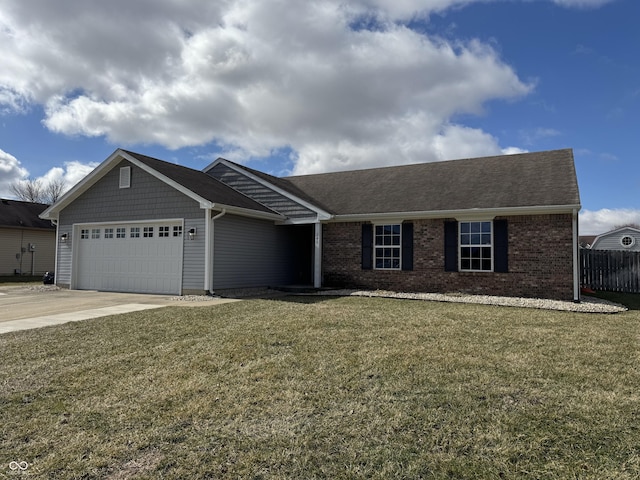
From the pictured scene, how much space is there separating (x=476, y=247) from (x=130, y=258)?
11.7 meters

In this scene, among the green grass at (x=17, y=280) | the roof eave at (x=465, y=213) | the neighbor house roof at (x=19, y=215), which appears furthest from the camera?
the neighbor house roof at (x=19, y=215)

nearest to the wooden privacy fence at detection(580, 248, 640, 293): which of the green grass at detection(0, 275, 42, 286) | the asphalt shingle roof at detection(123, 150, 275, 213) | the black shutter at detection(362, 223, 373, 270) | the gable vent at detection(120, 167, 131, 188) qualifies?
the black shutter at detection(362, 223, 373, 270)

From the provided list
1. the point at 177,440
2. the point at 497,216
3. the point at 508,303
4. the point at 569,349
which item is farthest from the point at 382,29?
the point at 177,440

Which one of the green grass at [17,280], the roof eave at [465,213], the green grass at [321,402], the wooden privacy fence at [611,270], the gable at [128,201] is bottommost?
the green grass at [321,402]

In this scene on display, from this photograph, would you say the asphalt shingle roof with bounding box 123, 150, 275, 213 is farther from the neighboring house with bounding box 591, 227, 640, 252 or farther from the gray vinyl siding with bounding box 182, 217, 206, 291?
the neighboring house with bounding box 591, 227, 640, 252

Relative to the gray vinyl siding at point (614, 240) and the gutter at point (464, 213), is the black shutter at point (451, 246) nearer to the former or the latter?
the gutter at point (464, 213)

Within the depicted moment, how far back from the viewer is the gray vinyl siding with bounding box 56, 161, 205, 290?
13602mm

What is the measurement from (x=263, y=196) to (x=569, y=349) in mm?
12295

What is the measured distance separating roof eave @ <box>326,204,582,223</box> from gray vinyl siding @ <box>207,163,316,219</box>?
122 centimetres

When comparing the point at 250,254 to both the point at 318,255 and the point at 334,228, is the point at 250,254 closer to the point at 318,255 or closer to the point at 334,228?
the point at 318,255

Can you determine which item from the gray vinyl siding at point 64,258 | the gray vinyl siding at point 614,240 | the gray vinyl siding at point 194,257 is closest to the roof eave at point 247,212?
the gray vinyl siding at point 194,257

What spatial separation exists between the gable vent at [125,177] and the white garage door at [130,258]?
1.44 m

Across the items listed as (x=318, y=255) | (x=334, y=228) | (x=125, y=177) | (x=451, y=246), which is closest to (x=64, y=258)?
(x=125, y=177)

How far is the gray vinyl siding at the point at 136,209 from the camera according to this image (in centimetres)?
1360
